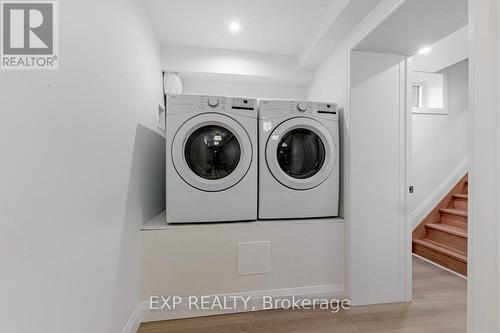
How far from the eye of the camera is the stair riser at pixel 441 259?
7.70ft

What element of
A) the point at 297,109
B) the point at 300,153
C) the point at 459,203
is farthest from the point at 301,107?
the point at 459,203

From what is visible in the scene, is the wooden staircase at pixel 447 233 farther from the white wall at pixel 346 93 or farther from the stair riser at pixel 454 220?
the white wall at pixel 346 93

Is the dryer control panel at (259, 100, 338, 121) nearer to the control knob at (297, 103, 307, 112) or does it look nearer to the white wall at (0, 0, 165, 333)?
the control knob at (297, 103, 307, 112)

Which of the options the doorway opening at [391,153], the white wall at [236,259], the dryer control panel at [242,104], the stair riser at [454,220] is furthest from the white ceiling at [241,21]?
the stair riser at [454,220]

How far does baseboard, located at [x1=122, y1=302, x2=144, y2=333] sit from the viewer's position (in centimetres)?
142

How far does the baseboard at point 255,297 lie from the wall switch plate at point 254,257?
0.54ft

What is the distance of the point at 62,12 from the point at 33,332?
1.08 metres

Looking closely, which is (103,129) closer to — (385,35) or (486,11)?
(486,11)

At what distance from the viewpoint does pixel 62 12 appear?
867 mm

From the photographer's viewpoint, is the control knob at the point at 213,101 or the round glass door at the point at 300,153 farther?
the round glass door at the point at 300,153

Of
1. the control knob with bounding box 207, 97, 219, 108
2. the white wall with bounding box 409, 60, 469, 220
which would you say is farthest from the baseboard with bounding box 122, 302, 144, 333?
the white wall with bounding box 409, 60, 469, 220

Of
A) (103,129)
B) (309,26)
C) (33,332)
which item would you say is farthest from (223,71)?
(33,332)

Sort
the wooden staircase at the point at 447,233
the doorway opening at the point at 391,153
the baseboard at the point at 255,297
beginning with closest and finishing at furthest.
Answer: the doorway opening at the point at 391,153 → the baseboard at the point at 255,297 → the wooden staircase at the point at 447,233

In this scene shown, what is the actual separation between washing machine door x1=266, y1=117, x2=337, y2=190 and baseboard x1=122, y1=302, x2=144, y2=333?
1320mm
